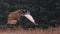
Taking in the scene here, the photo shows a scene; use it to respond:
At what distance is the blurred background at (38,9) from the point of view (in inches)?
491

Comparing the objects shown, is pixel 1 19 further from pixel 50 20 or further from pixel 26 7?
pixel 50 20

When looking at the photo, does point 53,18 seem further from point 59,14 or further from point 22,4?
point 22,4

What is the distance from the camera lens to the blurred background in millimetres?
12477

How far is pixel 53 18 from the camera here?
12.9m

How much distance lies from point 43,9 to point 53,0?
0.57 meters

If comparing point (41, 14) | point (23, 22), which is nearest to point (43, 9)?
point (41, 14)

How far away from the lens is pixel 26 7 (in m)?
12.6

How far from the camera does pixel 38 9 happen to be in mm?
12734

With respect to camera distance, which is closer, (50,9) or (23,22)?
(23,22)

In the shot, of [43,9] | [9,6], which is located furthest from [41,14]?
[9,6]

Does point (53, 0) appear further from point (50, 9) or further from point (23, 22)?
point (23, 22)

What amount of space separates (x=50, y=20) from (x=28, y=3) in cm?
118

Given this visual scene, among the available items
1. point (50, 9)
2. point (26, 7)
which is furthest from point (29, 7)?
point (50, 9)

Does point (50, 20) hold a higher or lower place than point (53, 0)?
lower
